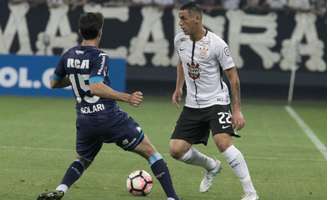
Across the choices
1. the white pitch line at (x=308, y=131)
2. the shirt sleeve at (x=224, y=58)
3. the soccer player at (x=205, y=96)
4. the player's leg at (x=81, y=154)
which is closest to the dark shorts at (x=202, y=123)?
the soccer player at (x=205, y=96)

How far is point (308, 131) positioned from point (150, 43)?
947 cm

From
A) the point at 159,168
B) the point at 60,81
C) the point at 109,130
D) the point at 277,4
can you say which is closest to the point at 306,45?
the point at 277,4

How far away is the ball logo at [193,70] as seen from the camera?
9.48 meters

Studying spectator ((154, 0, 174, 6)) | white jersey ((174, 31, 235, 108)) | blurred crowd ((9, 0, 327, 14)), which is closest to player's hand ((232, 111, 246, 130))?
white jersey ((174, 31, 235, 108))

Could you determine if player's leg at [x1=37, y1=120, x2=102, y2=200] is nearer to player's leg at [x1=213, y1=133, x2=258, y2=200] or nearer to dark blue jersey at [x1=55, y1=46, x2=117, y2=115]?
dark blue jersey at [x1=55, y1=46, x2=117, y2=115]

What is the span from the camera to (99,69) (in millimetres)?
8578

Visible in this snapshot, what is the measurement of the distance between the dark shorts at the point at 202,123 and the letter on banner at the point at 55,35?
1710 cm

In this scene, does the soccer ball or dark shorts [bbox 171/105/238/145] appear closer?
dark shorts [bbox 171/105/238/145]

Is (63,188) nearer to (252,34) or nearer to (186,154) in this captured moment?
(186,154)

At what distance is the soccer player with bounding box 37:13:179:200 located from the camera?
853cm

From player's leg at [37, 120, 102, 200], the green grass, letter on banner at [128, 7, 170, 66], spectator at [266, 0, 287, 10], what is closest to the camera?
player's leg at [37, 120, 102, 200]

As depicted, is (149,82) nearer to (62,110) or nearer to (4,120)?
(62,110)

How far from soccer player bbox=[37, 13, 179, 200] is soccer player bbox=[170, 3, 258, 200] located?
0.76 metres

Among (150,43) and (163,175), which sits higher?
(163,175)
